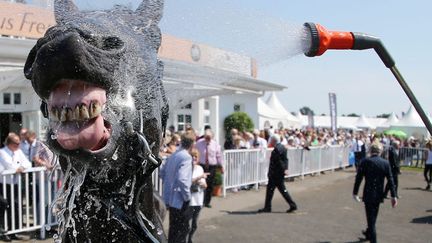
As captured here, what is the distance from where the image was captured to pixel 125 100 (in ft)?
4.85

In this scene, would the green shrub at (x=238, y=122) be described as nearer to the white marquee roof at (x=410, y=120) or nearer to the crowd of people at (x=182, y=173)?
the crowd of people at (x=182, y=173)

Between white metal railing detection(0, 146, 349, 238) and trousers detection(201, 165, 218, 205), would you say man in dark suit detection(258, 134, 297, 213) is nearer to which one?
trousers detection(201, 165, 218, 205)

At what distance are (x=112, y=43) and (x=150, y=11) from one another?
46 cm

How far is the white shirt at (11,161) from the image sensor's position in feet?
22.8

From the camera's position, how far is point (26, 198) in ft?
23.1

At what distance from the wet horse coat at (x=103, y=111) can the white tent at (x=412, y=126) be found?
100ft

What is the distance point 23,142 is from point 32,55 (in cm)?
773

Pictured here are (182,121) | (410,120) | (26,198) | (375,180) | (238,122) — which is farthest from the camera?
(410,120)

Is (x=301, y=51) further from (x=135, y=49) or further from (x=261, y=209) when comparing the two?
(x=261, y=209)

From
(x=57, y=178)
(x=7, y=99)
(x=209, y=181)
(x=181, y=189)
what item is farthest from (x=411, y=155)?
(x=57, y=178)

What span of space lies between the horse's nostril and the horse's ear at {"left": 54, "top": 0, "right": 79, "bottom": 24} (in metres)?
0.25

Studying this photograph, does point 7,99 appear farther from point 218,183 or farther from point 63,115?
point 63,115

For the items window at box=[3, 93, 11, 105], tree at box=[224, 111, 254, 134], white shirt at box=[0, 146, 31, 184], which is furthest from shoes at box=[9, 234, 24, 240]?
tree at box=[224, 111, 254, 134]

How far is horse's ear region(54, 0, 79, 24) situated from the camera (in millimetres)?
1620
